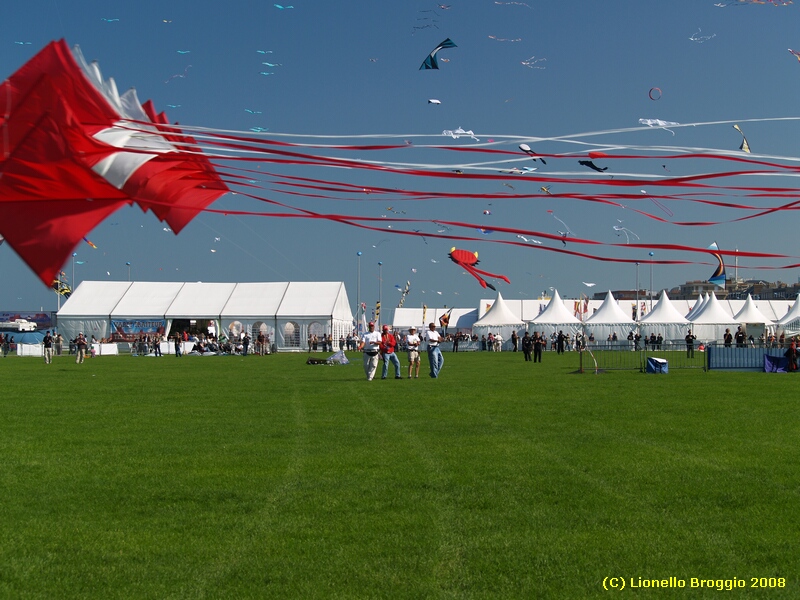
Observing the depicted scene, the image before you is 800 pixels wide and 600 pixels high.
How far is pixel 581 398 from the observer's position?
16156 mm

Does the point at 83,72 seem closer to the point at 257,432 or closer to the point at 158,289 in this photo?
the point at 257,432

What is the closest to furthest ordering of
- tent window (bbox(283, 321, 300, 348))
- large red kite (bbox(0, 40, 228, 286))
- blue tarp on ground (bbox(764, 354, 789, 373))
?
1. large red kite (bbox(0, 40, 228, 286))
2. blue tarp on ground (bbox(764, 354, 789, 373))
3. tent window (bbox(283, 321, 300, 348))

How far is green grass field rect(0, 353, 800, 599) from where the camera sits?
516 cm

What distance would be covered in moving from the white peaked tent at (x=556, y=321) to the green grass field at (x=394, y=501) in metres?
41.5

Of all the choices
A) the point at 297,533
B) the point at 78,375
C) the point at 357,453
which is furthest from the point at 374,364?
the point at 297,533

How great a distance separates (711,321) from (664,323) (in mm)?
2763

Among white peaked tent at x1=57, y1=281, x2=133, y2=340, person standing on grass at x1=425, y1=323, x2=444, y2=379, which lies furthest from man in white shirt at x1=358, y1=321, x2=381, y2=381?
white peaked tent at x1=57, y1=281, x2=133, y2=340

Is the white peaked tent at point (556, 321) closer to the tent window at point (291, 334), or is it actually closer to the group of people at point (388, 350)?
the tent window at point (291, 334)

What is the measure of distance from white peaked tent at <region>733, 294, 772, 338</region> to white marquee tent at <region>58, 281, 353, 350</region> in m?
24.6

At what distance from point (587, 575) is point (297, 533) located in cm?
202

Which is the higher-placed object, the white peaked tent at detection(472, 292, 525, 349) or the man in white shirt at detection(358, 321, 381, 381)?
the white peaked tent at detection(472, 292, 525, 349)

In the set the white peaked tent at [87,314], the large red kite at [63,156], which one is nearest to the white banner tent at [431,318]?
the white peaked tent at [87,314]

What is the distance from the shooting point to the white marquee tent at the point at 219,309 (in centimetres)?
5172

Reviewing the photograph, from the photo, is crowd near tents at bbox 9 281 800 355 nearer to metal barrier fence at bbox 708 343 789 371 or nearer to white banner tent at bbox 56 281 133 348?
white banner tent at bbox 56 281 133 348
